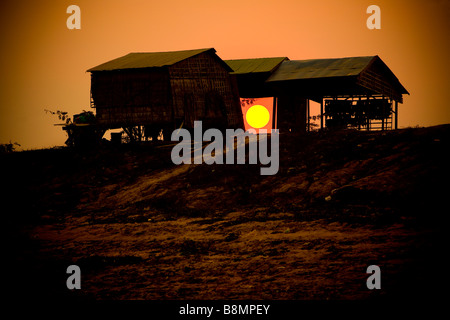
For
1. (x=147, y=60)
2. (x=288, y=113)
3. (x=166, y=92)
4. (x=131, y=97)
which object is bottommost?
(x=288, y=113)

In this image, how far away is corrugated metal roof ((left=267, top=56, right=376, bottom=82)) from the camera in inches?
869

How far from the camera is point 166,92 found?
24375mm

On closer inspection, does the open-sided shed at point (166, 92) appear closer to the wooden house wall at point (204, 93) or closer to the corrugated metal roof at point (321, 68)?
the wooden house wall at point (204, 93)

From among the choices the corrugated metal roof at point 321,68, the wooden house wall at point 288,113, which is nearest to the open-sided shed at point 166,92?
the wooden house wall at point 288,113

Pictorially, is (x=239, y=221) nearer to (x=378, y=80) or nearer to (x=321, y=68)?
(x=321, y=68)

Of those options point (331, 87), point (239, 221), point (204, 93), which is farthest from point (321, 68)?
point (239, 221)

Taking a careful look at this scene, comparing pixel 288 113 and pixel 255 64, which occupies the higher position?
pixel 255 64

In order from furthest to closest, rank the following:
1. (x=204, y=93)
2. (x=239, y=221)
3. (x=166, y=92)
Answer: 1. (x=204, y=93)
2. (x=166, y=92)
3. (x=239, y=221)

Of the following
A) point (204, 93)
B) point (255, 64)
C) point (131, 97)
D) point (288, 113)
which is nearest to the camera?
point (131, 97)

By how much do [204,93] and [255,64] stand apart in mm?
4698

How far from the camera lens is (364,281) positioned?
646 cm

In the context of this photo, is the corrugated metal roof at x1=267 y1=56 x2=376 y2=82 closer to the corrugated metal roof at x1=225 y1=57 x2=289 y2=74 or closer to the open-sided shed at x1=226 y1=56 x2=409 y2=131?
the open-sided shed at x1=226 y1=56 x2=409 y2=131

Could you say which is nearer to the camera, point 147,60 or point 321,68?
point 321,68

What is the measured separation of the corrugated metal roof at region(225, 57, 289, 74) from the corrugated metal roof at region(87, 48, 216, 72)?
2.39 m
